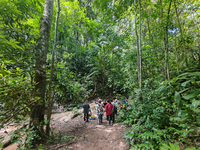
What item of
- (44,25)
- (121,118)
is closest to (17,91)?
(44,25)

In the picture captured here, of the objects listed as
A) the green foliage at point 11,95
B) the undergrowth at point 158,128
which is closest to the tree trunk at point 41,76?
Answer: the green foliage at point 11,95

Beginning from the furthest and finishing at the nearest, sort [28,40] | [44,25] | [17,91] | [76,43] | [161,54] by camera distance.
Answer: [76,43] < [161,54] < [44,25] < [28,40] < [17,91]

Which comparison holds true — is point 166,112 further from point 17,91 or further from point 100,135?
point 17,91

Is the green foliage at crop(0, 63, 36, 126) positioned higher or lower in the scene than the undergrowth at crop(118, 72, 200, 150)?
higher

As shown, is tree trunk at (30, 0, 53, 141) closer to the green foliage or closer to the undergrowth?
the green foliage

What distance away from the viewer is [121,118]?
591 cm

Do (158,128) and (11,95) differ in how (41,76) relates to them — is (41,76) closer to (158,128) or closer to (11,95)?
(11,95)

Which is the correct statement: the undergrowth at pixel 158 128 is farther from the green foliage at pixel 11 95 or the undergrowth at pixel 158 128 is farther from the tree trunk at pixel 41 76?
the tree trunk at pixel 41 76

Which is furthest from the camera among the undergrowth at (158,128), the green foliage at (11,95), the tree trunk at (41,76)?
the tree trunk at (41,76)

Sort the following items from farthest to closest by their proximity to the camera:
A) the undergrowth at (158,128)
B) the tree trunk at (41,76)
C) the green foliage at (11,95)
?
the tree trunk at (41,76) → the undergrowth at (158,128) → the green foliage at (11,95)

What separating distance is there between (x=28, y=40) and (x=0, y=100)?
2.01m

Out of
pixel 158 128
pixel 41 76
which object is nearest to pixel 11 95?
pixel 41 76

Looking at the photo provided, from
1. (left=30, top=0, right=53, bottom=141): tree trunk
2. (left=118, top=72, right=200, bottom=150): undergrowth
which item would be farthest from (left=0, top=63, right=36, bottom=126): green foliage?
(left=118, top=72, right=200, bottom=150): undergrowth

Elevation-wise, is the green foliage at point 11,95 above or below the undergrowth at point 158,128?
above
